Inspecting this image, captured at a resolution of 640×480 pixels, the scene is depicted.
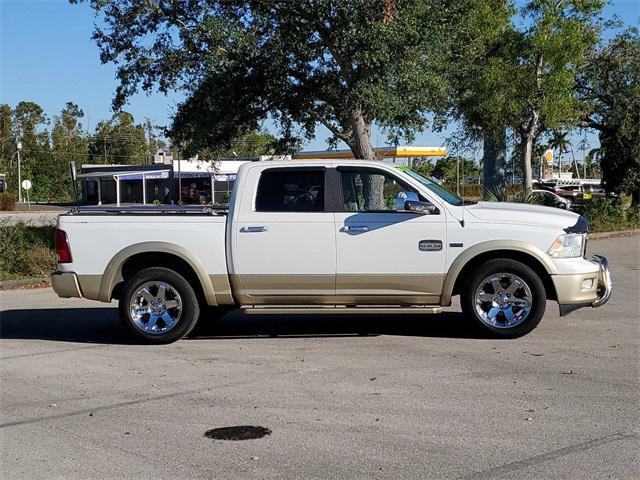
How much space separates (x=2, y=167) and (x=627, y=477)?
94.6 m

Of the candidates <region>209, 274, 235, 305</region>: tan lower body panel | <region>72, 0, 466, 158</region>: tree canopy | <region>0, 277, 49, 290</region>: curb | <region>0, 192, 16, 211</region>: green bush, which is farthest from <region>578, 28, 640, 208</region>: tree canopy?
<region>0, 192, 16, 211</region>: green bush

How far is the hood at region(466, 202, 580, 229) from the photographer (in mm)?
8484

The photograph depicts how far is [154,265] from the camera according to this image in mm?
8938

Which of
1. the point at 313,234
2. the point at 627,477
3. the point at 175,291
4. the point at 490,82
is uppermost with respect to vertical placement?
the point at 490,82

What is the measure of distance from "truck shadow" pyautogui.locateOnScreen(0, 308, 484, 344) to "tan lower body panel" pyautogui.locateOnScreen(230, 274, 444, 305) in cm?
61

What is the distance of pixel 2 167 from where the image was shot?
91.1 meters

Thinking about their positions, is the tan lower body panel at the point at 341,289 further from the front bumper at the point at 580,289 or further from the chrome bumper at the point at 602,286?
the chrome bumper at the point at 602,286

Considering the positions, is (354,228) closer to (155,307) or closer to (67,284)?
(155,307)

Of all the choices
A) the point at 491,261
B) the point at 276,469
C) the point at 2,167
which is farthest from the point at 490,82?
the point at 2,167

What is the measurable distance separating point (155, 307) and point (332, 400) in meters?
3.08

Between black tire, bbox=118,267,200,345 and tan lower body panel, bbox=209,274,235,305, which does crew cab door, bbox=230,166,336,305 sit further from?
black tire, bbox=118,267,200,345

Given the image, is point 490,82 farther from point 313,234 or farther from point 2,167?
point 2,167

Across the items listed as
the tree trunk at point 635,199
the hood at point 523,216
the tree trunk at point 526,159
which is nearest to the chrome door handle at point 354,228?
the hood at point 523,216

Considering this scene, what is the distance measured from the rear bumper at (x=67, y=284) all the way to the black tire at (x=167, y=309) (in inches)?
20.1
